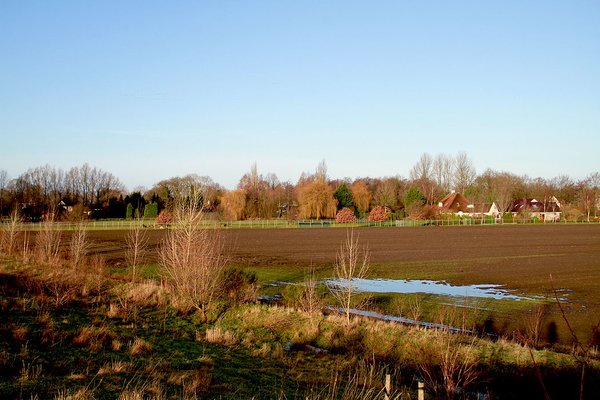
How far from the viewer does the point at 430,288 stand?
19.7 meters

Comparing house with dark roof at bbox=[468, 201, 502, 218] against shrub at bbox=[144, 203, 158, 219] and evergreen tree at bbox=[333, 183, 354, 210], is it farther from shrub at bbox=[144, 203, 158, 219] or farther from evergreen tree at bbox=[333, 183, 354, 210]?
shrub at bbox=[144, 203, 158, 219]

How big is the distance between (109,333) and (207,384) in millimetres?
4922

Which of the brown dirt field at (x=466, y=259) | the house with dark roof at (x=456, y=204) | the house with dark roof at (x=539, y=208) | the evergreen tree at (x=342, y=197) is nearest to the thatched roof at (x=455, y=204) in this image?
the house with dark roof at (x=456, y=204)

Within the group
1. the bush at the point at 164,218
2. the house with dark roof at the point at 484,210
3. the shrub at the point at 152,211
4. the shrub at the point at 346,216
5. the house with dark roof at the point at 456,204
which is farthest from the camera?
the house with dark roof at the point at 456,204

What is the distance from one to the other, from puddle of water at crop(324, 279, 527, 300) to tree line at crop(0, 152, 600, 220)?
5075 cm

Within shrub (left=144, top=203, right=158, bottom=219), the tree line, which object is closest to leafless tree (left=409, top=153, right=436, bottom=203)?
the tree line

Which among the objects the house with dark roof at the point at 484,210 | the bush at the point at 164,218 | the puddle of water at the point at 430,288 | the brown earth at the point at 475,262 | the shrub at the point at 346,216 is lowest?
the puddle of water at the point at 430,288

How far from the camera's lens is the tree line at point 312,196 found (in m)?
79.7

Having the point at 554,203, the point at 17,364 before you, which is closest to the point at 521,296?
the point at 17,364

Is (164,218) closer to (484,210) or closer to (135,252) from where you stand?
(135,252)

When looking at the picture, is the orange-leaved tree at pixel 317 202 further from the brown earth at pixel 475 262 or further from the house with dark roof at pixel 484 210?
the brown earth at pixel 475 262

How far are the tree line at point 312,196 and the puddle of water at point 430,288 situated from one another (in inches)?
1998

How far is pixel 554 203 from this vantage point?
303ft

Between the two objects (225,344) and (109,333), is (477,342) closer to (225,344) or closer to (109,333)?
(225,344)
